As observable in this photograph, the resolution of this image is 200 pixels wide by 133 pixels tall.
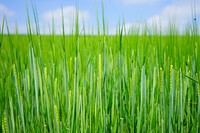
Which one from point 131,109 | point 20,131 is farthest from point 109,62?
point 20,131

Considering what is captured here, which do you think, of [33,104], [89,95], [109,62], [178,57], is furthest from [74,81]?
[178,57]

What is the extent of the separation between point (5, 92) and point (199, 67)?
1075 millimetres

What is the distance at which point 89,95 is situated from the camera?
3.63 ft

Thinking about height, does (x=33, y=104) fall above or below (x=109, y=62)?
below

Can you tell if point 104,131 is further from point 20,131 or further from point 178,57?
point 178,57

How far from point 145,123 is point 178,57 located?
1.71ft

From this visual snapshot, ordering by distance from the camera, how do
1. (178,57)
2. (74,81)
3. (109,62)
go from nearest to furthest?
(74,81) → (109,62) → (178,57)

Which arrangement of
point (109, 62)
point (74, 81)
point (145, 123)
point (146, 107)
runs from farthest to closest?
point (109, 62) → point (146, 107) → point (145, 123) → point (74, 81)

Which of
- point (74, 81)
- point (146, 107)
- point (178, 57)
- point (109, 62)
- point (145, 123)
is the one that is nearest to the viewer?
point (74, 81)

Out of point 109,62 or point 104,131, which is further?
point 109,62

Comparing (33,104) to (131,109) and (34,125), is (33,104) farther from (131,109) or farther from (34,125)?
(131,109)

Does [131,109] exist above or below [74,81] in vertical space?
below

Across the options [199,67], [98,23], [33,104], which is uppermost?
[98,23]

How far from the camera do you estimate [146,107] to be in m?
1.22
